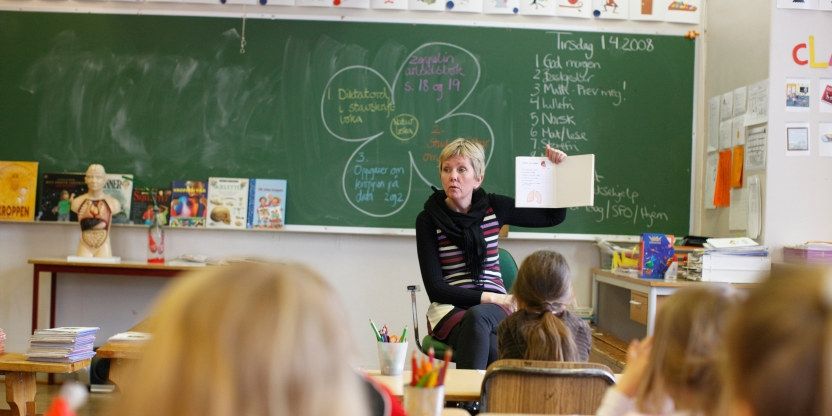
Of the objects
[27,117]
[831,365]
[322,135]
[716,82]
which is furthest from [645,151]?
[831,365]

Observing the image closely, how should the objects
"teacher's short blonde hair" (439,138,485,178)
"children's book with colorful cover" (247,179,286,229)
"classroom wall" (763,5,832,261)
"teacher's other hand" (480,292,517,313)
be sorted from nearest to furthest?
"teacher's other hand" (480,292,517,313) → "teacher's short blonde hair" (439,138,485,178) → "classroom wall" (763,5,832,261) → "children's book with colorful cover" (247,179,286,229)

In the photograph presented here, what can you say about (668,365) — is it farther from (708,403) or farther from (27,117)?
(27,117)

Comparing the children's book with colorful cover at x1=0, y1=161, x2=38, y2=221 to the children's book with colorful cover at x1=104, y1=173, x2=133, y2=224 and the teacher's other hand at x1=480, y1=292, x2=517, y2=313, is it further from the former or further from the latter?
the teacher's other hand at x1=480, y1=292, x2=517, y2=313

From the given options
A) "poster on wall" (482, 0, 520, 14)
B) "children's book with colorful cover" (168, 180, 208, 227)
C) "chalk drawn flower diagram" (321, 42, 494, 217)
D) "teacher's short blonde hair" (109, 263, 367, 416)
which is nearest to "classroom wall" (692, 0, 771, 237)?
"poster on wall" (482, 0, 520, 14)

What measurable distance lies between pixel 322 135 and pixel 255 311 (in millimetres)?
4626

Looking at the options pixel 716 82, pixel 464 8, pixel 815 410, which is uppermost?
pixel 464 8

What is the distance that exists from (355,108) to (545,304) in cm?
279

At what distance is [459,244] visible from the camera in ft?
12.6

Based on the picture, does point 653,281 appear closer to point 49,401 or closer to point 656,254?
point 656,254

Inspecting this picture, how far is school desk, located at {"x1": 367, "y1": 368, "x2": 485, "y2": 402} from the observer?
91.7 inches

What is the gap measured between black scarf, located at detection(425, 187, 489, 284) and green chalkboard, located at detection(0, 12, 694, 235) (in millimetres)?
1412

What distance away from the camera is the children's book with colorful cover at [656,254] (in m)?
4.61

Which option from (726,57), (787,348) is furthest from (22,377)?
(726,57)

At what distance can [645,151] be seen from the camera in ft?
17.4
